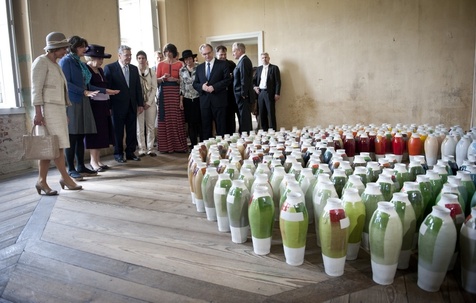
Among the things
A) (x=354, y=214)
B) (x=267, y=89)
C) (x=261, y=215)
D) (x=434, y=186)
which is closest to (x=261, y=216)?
(x=261, y=215)

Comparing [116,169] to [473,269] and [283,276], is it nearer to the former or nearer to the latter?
[283,276]

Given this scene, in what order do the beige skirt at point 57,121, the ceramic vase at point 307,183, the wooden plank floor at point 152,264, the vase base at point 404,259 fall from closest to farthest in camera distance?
the wooden plank floor at point 152,264 → the vase base at point 404,259 → the ceramic vase at point 307,183 → the beige skirt at point 57,121

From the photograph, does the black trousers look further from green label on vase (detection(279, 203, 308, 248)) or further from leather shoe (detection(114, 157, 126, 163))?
green label on vase (detection(279, 203, 308, 248))

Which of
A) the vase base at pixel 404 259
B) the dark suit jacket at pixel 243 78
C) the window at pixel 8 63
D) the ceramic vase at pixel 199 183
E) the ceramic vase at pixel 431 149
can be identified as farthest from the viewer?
the dark suit jacket at pixel 243 78

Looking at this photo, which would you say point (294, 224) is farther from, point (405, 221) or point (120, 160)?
point (120, 160)

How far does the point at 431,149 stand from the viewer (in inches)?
117

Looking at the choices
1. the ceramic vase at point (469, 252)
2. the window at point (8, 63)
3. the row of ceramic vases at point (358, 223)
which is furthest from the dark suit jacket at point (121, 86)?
the ceramic vase at point (469, 252)

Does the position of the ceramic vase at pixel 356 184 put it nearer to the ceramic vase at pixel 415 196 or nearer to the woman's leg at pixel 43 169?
the ceramic vase at pixel 415 196

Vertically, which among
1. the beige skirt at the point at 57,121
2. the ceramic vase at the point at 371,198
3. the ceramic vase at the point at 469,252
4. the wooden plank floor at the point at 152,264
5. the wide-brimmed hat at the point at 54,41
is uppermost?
the wide-brimmed hat at the point at 54,41

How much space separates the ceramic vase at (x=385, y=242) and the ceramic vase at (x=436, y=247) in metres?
0.09

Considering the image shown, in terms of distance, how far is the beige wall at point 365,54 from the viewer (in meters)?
5.63

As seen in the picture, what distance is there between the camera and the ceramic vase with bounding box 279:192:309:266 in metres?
1.59

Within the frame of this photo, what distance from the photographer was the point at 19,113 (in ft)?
13.5

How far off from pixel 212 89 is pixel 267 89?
1694mm
